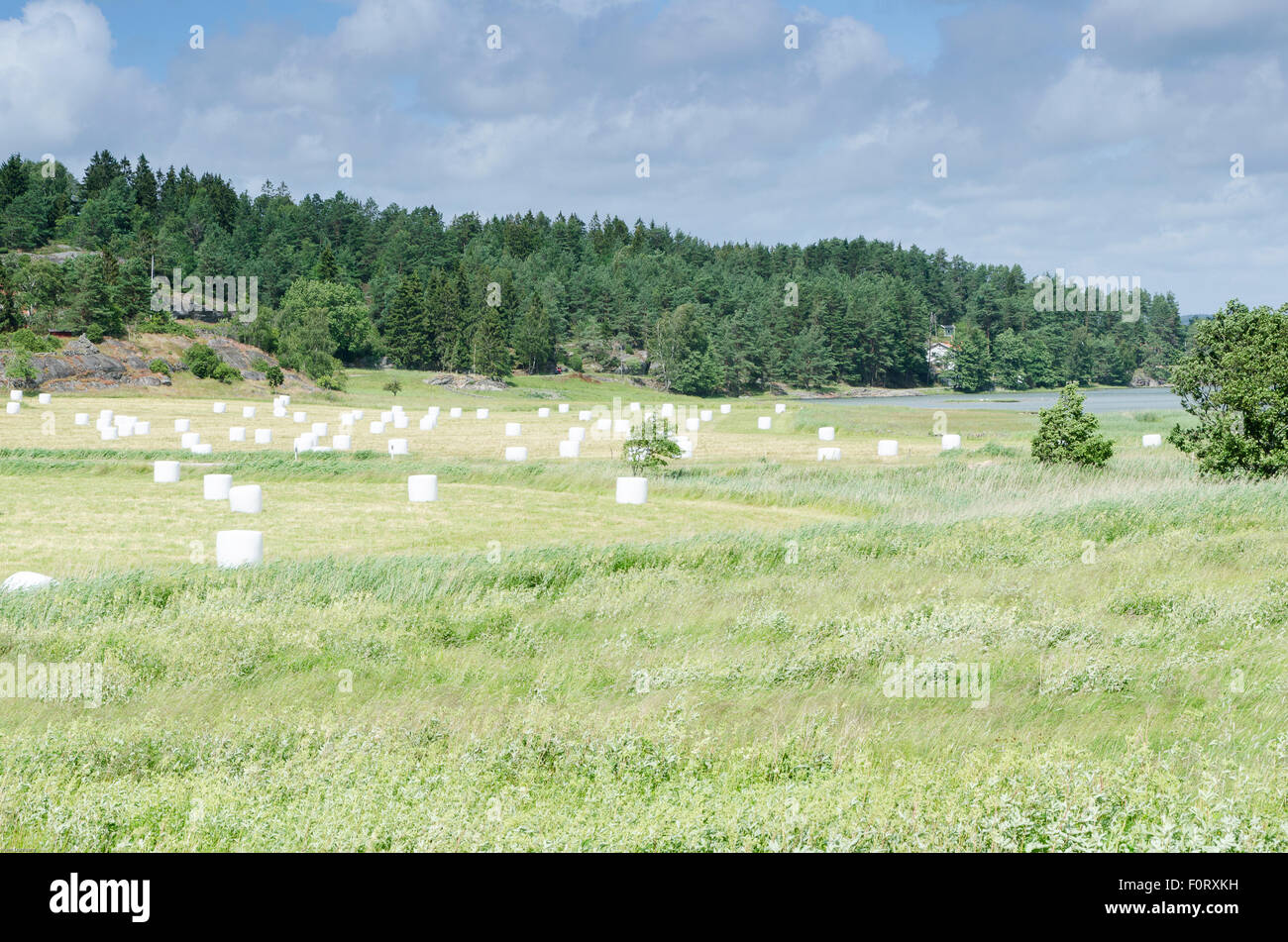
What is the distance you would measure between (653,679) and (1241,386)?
27.3 metres

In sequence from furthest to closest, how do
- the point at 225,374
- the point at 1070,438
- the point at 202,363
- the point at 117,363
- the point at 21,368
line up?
the point at 225,374
the point at 202,363
the point at 117,363
the point at 21,368
the point at 1070,438

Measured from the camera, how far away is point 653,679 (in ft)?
44.2

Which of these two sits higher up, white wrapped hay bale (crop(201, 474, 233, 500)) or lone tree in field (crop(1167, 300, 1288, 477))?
lone tree in field (crop(1167, 300, 1288, 477))

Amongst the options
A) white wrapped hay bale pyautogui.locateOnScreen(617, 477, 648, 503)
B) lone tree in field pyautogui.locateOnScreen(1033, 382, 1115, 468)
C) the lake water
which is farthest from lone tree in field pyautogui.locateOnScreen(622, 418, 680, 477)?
the lake water

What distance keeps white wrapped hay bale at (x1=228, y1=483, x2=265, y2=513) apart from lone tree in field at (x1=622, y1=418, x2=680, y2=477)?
1440 cm

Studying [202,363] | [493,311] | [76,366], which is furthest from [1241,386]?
[493,311]

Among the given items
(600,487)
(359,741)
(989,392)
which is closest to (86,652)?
(359,741)

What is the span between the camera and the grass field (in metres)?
8.55

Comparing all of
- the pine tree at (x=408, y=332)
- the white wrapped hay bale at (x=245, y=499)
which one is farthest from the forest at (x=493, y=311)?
the white wrapped hay bale at (x=245, y=499)

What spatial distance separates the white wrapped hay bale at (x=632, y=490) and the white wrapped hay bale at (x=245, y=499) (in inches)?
411

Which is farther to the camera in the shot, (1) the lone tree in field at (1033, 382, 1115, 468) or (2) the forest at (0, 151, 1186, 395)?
(2) the forest at (0, 151, 1186, 395)

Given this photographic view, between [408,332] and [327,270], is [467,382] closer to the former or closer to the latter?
[408,332]

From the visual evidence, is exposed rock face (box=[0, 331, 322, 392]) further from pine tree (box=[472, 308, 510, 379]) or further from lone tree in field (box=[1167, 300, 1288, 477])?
lone tree in field (box=[1167, 300, 1288, 477])

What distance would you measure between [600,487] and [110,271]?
110m
